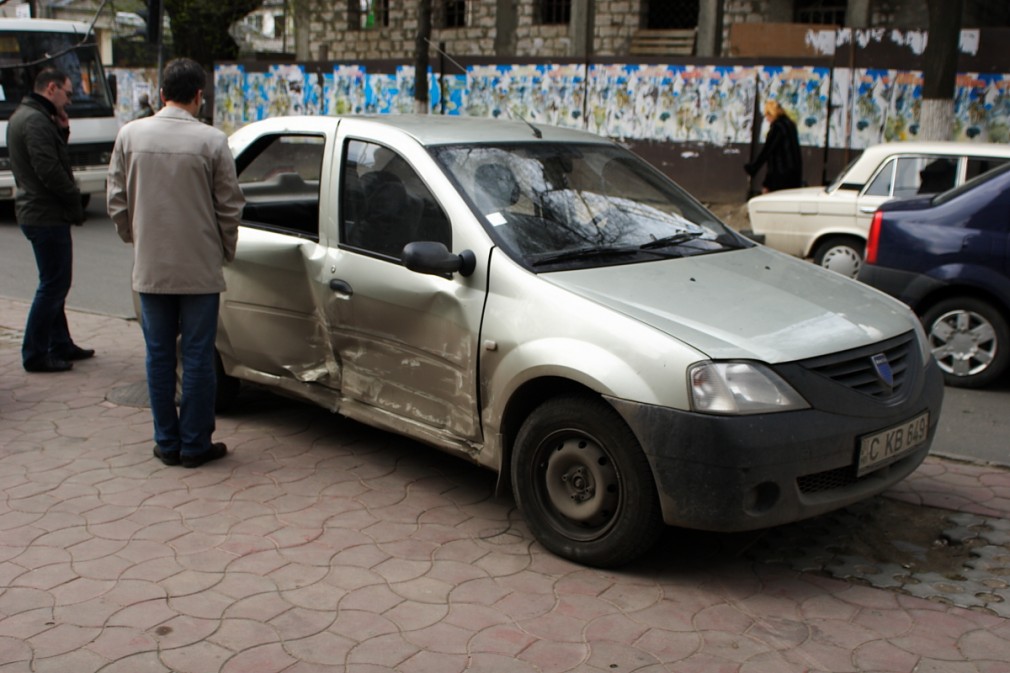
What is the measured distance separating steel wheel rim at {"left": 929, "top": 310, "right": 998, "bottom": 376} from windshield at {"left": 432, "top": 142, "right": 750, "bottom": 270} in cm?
267

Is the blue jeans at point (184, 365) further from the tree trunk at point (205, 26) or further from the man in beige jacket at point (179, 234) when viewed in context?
the tree trunk at point (205, 26)

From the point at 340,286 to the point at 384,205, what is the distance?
17.2 inches

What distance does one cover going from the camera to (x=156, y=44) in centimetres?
1080

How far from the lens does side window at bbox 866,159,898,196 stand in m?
10.1

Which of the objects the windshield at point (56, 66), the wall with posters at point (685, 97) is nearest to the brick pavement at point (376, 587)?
the windshield at point (56, 66)

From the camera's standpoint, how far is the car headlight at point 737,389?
386 cm

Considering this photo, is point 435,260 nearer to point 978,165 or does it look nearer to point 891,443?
point 891,443

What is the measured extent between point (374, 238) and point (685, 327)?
67.1 inches

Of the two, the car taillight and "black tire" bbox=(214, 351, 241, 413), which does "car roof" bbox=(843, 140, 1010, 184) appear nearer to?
the car taillight

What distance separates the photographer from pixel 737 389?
3871mm

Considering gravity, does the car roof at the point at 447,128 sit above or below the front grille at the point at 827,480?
above

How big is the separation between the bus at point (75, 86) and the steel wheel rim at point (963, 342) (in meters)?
11.7

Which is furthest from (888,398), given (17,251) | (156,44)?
(17,251)

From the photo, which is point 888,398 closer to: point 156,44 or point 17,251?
point 156,44
